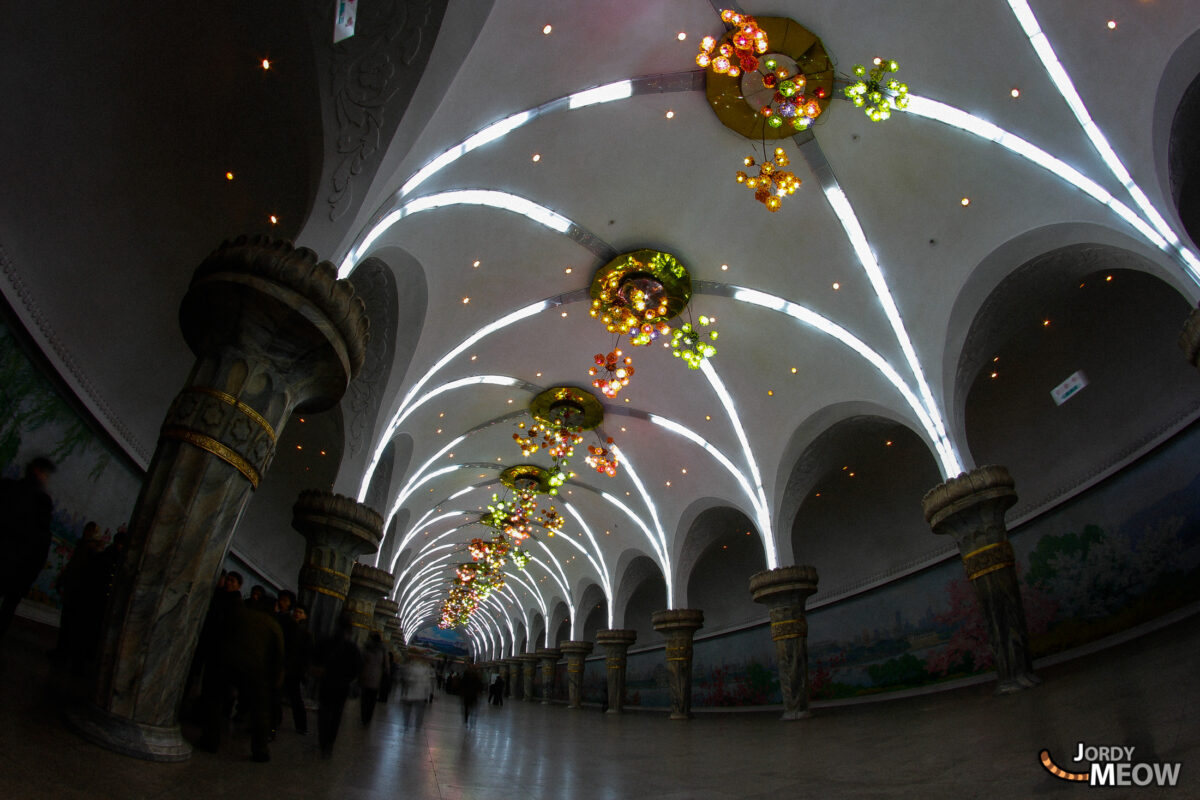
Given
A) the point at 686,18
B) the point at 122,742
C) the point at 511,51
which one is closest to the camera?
the point at 122,742

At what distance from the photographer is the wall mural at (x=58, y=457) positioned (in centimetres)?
557

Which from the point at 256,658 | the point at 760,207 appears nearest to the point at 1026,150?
the point at 760,207

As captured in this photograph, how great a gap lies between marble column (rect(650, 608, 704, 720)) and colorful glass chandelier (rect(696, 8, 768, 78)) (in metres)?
12.0

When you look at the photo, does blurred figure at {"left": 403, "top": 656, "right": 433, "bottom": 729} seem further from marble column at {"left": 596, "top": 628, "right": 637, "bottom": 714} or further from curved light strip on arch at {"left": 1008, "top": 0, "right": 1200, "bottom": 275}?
marble column at {"left": 596, "top": 628, "right": 637, "bottom": 714}

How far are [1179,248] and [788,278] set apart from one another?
475 centimetres

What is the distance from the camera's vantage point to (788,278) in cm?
1002

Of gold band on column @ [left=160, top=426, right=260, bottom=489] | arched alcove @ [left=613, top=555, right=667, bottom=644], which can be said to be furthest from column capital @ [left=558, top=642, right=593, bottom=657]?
gold band on column @ [left=160, top=426, right=260, bottom=489]

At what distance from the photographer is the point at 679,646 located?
14812 millimetres

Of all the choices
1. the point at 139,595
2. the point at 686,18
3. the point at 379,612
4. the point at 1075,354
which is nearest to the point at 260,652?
the point at 139,595

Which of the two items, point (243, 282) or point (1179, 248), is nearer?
point (243, 282)

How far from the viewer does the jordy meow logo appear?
2338mm

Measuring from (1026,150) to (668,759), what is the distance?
792 centimetres

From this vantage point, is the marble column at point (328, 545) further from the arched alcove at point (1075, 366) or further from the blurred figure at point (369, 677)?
the arched alcove at point (1075, 366)

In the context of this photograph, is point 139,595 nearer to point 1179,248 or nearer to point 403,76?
point 403,76
